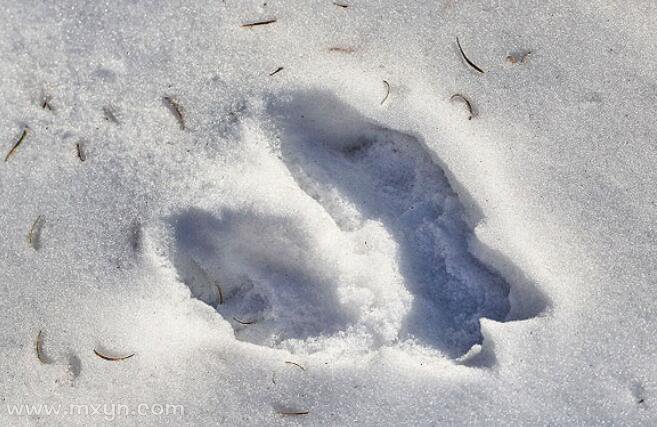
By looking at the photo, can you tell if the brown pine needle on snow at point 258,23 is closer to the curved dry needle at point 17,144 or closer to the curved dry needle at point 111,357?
the curved dry needle at point 17,144

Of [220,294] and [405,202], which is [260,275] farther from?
[405,202]

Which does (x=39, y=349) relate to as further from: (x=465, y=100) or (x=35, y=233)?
(x=465, y=100)

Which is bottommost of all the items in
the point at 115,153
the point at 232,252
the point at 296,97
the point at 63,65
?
the point at 232,252

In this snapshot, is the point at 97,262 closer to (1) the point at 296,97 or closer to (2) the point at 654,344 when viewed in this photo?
(1) the point at 296,97

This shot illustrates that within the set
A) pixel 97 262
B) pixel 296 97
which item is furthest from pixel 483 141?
pixel 97 262


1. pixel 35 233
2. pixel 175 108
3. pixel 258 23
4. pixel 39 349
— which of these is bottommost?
pixel 39 349

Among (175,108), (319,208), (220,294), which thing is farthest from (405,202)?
(175,108)

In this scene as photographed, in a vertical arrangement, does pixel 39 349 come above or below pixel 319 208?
below

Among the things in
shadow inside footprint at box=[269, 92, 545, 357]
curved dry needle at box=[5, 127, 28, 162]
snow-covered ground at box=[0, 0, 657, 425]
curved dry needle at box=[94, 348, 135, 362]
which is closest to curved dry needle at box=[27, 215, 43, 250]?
snow-covered ground at box=[0, 0, 657, 425]
